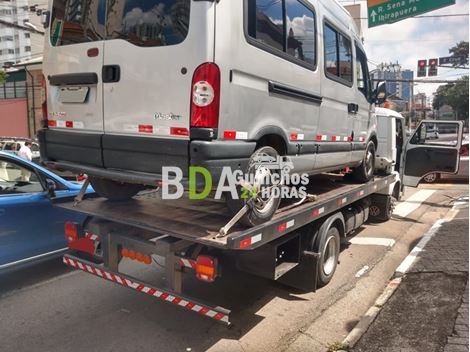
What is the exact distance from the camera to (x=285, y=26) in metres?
3.81

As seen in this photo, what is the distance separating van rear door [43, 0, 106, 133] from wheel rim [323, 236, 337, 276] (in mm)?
2788

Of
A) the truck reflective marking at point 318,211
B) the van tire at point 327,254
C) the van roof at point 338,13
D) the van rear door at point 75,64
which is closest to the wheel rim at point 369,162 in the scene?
the van roof at point 338,13

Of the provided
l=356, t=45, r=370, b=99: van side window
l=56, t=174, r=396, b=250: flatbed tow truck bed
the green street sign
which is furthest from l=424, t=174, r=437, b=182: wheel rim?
l=56, t=174, r=396, b=250: flatbed tow truck bed

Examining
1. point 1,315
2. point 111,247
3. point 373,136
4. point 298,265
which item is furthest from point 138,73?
point 373,136

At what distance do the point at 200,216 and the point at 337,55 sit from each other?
110 inches

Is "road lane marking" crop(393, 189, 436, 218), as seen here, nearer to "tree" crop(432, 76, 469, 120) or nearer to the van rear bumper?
the van rear bumper

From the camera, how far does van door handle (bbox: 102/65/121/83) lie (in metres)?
3.38

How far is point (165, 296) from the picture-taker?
11.1ft

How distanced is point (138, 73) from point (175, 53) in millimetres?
385

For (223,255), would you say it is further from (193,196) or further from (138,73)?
(138,73)

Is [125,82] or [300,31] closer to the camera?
[125,82]

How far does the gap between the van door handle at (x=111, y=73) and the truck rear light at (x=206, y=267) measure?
5.29 feet

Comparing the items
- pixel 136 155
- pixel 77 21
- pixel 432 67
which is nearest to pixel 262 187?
pixel 136 155

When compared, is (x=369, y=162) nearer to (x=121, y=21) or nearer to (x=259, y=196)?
(x=259, y=196)
